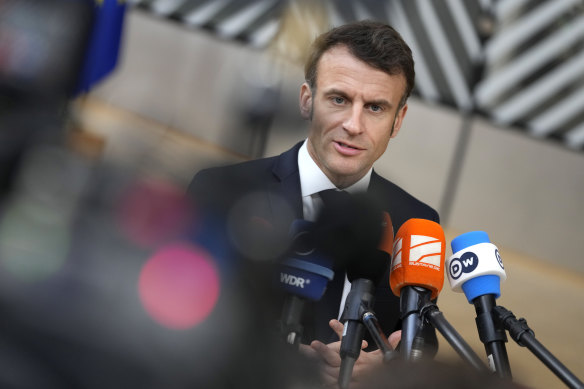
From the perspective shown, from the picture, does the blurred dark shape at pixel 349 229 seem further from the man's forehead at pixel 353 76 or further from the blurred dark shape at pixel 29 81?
the blurred dark shape at pixel 29 81

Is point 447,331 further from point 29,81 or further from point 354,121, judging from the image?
point 29,81

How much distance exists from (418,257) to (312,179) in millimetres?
177

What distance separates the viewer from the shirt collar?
2.74ft

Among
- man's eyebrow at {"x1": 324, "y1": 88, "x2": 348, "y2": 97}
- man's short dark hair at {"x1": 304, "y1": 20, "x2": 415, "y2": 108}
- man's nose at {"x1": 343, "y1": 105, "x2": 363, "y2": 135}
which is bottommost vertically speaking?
man's nose at {"x1": 343, "y1": 105, "x2": 363, "y2": 135}

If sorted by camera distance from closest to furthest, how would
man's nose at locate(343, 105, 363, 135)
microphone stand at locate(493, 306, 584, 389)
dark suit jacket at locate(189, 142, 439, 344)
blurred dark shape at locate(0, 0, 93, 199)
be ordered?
1. blurred dark shape at locate(0, 0, 93, 199)
2. dark suit jacket at locate(189, 142, 439, 344)
3. microphone stand at locate(493, 306, 584, 389)
4. man's nose at locate(343, 105, 363, 135)

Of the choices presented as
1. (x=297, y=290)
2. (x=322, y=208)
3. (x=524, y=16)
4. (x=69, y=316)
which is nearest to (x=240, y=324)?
(x=69, y=316)

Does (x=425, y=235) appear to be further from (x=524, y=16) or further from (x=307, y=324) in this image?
(x=524, y=16)

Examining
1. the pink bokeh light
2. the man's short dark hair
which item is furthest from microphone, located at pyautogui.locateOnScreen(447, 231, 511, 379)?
the pink bokeh light

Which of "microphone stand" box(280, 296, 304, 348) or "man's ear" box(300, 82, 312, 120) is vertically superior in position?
"man's ear" box(300, 82, 312, 120)

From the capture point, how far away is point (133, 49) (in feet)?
15.0

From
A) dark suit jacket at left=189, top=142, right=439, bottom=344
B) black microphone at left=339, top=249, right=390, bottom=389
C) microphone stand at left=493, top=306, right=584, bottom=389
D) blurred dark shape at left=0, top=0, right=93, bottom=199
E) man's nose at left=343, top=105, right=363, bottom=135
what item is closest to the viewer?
blurred dark shape at left=0, top=0, right=93, bottom=199

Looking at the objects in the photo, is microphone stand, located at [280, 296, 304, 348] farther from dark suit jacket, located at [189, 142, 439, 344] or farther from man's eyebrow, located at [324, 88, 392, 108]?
man's eyebrow, located at [324, 88, 392, 108]

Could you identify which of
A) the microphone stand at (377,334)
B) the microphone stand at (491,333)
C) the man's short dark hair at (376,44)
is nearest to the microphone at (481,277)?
the microphone stand at (491,333)

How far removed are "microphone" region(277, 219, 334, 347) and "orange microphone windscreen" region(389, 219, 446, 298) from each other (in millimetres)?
110
